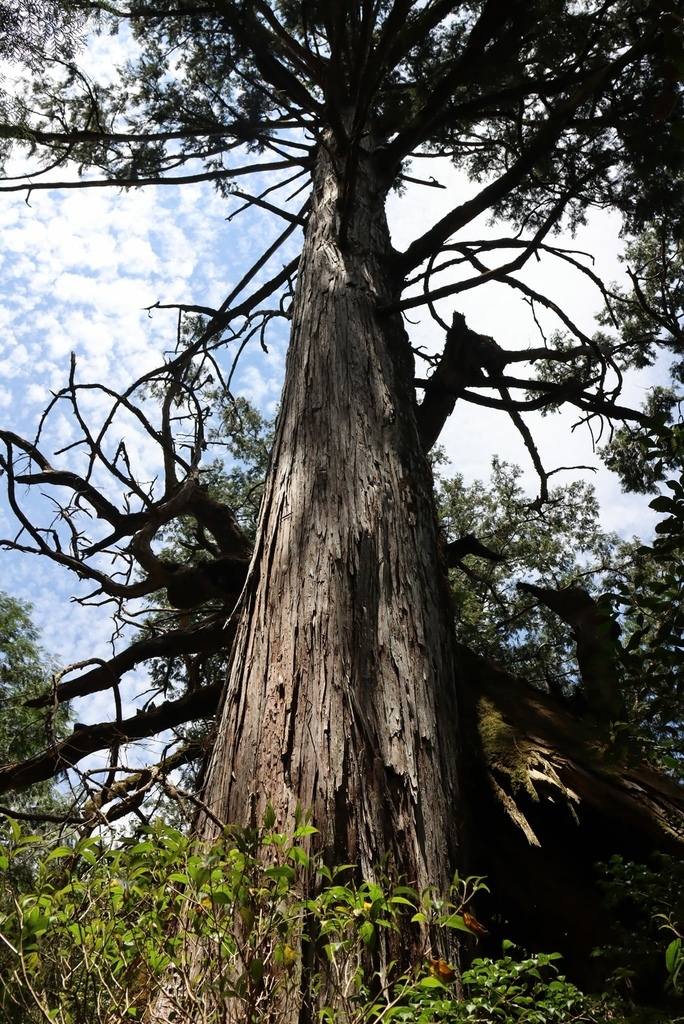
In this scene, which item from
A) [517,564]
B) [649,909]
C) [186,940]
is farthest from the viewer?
[517,564]

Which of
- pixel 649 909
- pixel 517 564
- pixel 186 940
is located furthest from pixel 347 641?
pixel 517 564

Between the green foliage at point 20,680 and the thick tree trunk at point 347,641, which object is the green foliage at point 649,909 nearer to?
the thick tree trunk at point 347,641

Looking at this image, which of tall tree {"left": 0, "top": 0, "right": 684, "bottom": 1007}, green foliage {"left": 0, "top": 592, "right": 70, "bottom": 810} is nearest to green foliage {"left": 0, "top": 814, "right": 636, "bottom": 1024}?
tall tree {"left": 0, "top": 0, "right": 684, "bottom": 1007}

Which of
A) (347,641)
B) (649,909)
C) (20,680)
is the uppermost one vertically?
(20,680)

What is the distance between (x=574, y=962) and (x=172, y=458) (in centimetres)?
309

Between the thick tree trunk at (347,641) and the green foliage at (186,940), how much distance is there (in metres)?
0.35

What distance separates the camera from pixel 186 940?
1363 millimetres

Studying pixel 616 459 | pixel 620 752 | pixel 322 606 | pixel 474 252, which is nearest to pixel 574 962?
pixel 620 752

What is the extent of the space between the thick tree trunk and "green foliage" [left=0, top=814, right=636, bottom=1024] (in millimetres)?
347

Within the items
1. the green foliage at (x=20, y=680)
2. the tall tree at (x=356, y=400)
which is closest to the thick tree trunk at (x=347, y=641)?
the tall tree at (x=356, y=400)

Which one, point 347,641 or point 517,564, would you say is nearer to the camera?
point 347,641

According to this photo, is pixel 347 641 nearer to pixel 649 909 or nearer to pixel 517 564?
pixel 649 909

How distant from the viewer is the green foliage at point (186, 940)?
3.92ft

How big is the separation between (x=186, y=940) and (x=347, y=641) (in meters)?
0.98
